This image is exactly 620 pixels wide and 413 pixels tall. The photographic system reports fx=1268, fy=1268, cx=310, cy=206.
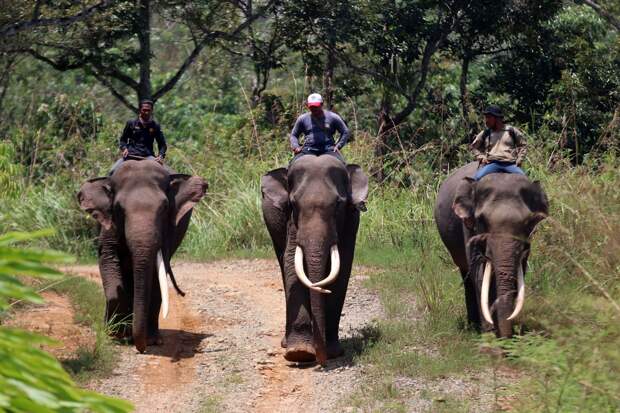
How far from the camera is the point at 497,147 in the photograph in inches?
420

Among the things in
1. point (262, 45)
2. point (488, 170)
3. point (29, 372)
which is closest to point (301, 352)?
point (488, 170)

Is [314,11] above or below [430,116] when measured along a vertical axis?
above

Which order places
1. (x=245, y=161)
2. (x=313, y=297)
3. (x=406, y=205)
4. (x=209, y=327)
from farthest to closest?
(x=245, y=161) → (x=406, y=205) → (x=209, y=327) → (x=313, y=297)

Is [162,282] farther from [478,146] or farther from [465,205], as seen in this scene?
[478,146]

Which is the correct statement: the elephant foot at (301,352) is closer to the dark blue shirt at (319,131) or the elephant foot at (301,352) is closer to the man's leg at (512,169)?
the dark blue shirt at (319,131)

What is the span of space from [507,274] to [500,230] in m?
0.38

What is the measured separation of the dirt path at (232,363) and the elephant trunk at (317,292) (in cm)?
23

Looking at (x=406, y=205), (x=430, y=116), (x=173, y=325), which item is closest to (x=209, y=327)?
(x=173, y=325)

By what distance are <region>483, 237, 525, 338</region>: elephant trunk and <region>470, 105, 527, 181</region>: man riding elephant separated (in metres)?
0.80

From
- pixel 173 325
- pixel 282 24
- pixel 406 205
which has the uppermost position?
pixel 282 24

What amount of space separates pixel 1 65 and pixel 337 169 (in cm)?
1347

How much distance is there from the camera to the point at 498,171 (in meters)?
10.4

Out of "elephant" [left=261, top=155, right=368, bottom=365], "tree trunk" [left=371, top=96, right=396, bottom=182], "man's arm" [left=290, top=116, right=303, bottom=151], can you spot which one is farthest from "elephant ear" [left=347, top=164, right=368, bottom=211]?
"tree trunk" [left=371, top=96, right=396, bottom=182]

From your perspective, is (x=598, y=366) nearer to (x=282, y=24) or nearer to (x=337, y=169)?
(x=337, y=169)
